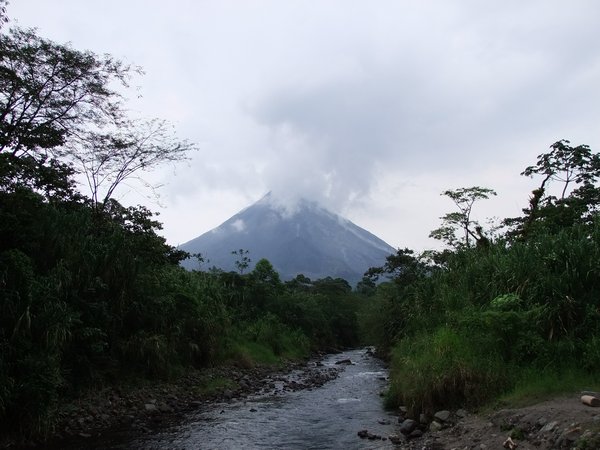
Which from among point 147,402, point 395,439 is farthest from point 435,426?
point 147,402

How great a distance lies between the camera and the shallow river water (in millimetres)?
10039

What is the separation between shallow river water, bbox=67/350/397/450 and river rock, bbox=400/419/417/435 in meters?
0.43

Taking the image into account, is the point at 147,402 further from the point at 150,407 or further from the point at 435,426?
the point at 435,426

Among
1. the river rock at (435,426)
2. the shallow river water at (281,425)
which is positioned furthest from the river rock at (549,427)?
the shallow river water at (281,425)

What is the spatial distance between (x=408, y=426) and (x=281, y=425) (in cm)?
366

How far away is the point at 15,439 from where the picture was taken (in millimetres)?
Answer: 8773

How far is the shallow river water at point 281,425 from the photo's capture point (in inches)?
395

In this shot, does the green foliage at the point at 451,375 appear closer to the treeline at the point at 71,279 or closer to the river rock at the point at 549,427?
the river rock at the point at 549,427

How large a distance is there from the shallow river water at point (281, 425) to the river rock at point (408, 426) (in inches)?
16.9

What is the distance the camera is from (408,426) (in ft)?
33.2

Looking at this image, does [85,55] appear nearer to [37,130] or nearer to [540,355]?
[37,130]

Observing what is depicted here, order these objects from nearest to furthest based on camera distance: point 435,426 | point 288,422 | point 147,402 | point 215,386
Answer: point 435,426
point 288,422
point 147,402
point 215,386

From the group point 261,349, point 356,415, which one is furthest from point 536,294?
point 261,349

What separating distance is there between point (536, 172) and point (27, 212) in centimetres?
2657
